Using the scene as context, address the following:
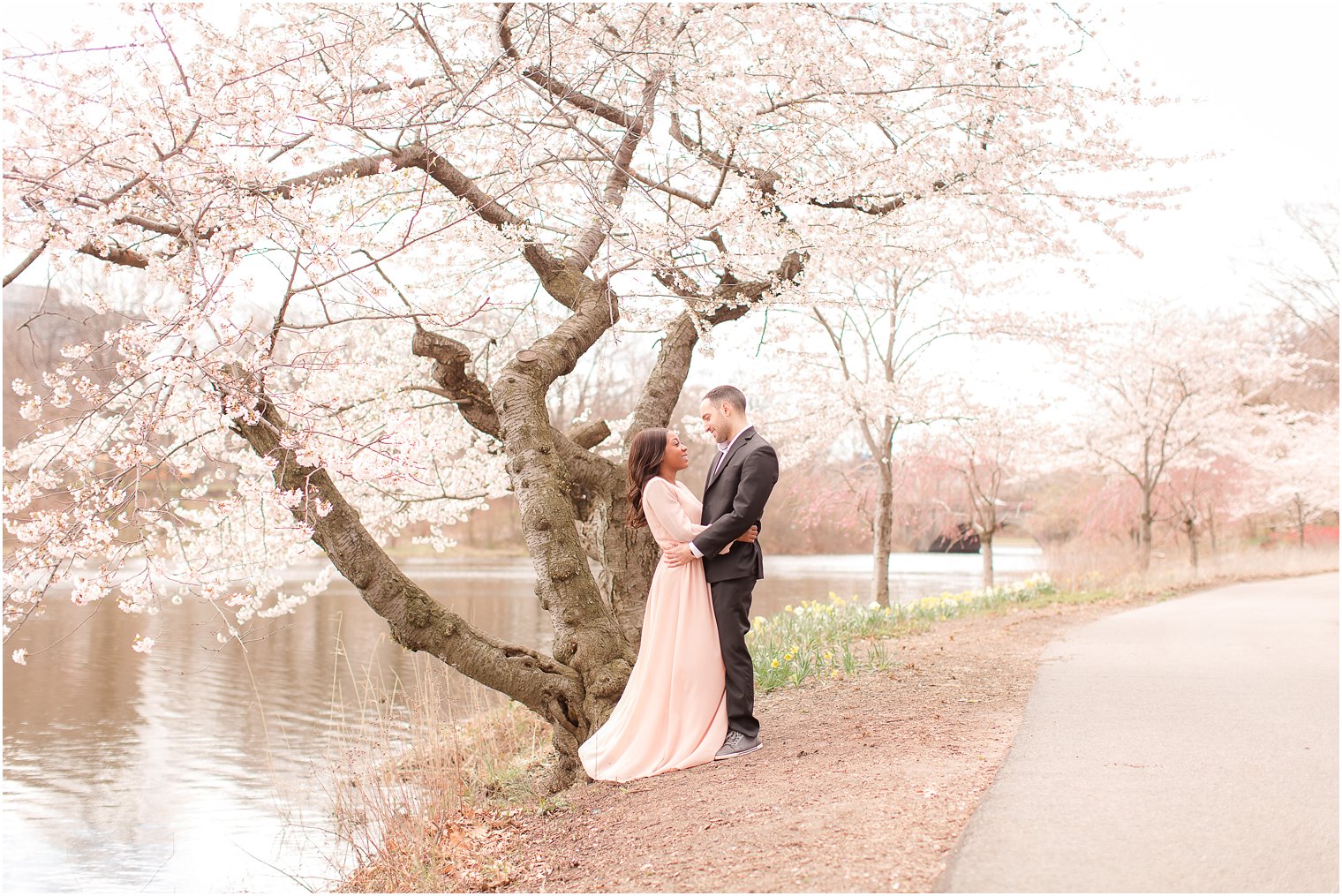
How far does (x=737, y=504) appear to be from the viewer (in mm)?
4684

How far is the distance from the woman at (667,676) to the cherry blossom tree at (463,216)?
0.41m

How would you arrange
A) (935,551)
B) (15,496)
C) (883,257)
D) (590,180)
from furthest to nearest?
1. (935,551)
2. (883,257)
3. (590,180)
4. (15,496)

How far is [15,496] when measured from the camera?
3.90m

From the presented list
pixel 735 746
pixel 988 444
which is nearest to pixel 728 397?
pixel 735 746

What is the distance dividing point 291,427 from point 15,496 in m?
1.14

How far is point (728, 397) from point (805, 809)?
2183 millimetres

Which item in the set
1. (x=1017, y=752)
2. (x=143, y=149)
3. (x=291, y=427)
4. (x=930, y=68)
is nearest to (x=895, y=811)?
(x=1017, y=752)

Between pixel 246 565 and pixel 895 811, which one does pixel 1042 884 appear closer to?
pixel 895 811

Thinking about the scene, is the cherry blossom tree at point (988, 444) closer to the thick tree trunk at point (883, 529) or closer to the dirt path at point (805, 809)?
the thick tree trunk at point (883, 529)

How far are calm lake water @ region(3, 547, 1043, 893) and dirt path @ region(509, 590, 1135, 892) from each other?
183cm

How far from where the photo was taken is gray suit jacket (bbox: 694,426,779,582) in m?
4.66

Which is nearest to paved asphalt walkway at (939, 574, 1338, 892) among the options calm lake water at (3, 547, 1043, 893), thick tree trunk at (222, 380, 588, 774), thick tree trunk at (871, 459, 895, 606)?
thick tree trunk at (222, 380, 588, 774)

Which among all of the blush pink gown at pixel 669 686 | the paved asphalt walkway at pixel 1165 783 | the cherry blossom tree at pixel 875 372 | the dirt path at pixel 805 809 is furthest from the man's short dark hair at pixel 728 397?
the cherry blossom tree at pixel 875 372

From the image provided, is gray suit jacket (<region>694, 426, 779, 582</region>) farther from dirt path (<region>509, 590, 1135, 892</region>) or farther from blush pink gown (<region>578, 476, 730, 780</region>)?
dirt path (<region>509, 590, 1135, 892</region>)
